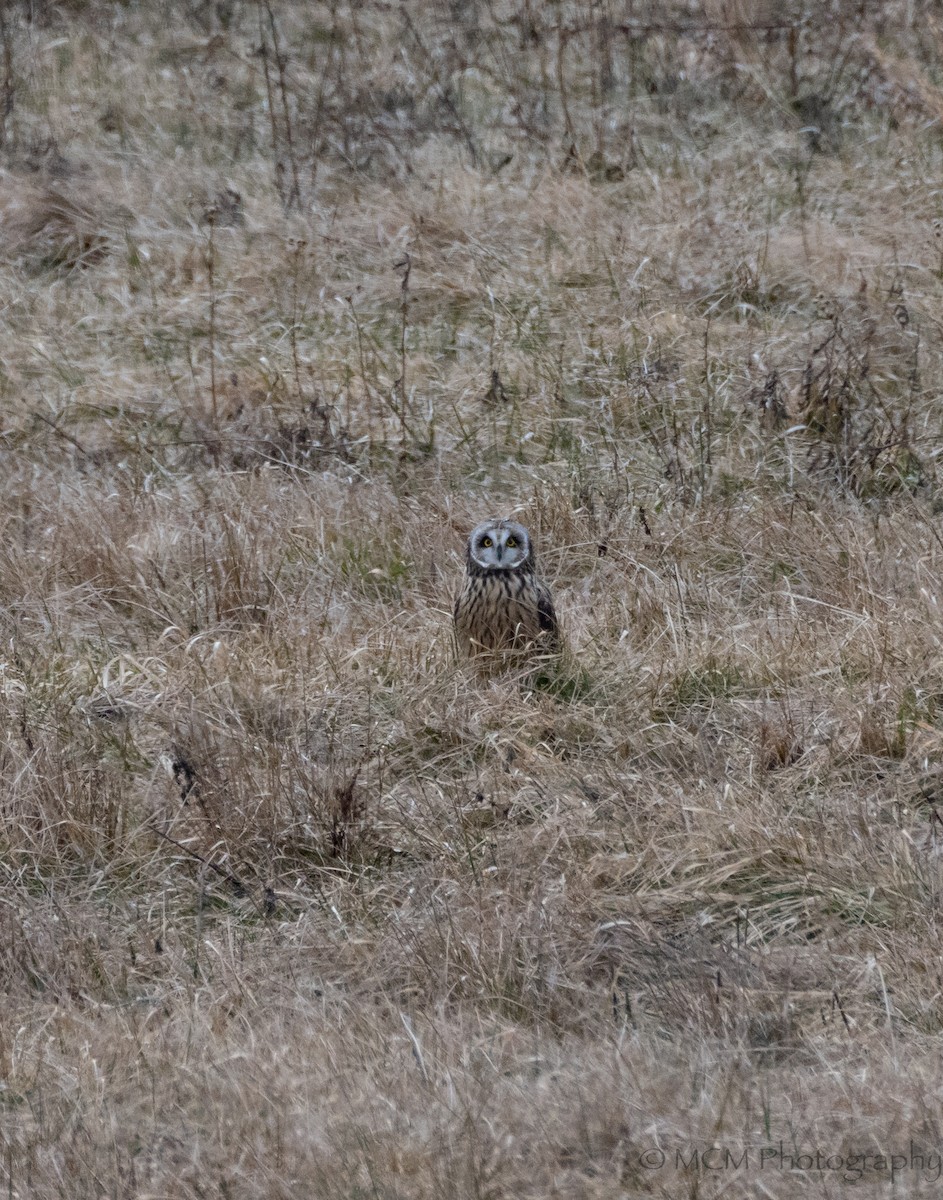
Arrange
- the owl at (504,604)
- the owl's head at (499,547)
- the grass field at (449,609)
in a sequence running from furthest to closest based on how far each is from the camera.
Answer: the owl's head at (499,547)
the owl at (504,604)
the grass field at (449,609)

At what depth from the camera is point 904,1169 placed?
2242 mm

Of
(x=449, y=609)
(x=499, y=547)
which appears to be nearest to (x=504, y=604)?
(x=499, y=547)

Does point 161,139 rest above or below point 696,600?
above

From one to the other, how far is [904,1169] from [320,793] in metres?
1.58

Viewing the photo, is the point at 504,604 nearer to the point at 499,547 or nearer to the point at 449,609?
the point at 499,547

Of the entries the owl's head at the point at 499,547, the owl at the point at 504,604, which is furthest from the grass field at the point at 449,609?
the owl's head at the point at 499,547

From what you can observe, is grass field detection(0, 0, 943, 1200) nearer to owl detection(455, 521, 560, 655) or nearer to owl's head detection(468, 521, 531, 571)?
owl detection(455, 521, 560, 655)

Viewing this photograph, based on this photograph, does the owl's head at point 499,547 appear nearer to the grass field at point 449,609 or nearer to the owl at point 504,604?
the owl at point 504,604

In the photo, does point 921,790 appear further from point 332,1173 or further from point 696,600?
point 332,1173

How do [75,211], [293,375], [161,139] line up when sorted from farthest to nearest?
[161,139] → [75,211] → [293,375]

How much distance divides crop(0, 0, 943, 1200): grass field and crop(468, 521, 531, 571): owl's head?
8.7 inches

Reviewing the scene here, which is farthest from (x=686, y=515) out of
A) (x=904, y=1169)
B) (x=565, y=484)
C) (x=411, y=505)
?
(x=904, y=1169)

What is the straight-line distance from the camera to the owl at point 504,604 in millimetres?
4188

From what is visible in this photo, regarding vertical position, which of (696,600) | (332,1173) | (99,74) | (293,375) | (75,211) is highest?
(99,74)
